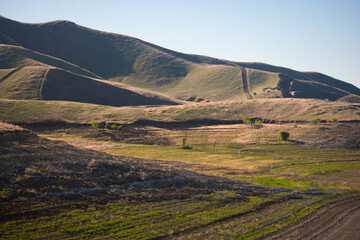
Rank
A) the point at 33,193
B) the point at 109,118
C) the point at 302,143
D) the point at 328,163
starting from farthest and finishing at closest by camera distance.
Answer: the point at 109,118 → the point at 302,143 → the point at 328,163 → the point at 33,193

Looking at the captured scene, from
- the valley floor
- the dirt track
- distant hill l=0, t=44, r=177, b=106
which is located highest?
distant hill l=0, t=44, r=177, b=106

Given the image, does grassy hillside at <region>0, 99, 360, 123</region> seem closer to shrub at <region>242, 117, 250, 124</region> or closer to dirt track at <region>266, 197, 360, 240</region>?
shrub at <region>242, 117, 250, 124</region>

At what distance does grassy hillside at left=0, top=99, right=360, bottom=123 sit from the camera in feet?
325

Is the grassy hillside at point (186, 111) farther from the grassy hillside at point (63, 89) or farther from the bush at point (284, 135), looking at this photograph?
the bush at point (284, 135)

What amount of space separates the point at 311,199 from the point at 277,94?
160283 millimetres

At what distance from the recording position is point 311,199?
1304 inches

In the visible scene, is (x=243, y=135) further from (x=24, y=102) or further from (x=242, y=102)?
(x=24, y=102)

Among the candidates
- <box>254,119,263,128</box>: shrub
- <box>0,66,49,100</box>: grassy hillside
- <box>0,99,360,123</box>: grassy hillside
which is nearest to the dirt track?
<box>254,119,263,128</box>: shrub

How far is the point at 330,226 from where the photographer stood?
25.1 metres

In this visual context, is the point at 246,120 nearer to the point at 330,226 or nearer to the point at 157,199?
the point at 157,199

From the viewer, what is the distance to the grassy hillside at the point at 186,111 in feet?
325

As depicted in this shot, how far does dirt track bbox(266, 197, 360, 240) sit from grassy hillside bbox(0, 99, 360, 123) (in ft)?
259

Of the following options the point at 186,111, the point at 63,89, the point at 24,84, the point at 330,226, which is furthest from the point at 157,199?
the point at 24,84

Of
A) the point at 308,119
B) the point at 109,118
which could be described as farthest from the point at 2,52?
the point at 308,119
